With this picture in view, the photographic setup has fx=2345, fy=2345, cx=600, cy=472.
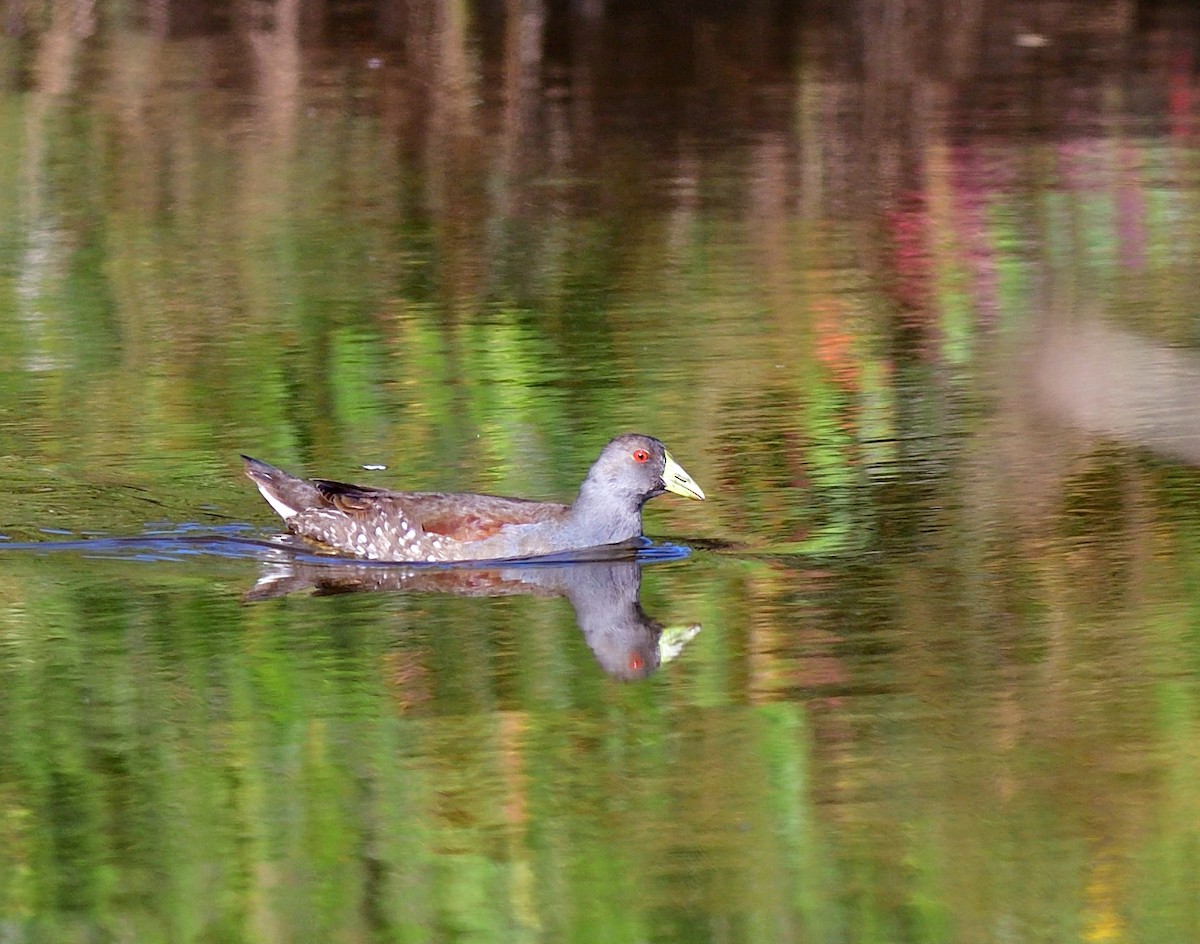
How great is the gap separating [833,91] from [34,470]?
12012mm

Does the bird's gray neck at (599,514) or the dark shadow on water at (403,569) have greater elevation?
the bird's gray neck at (599,514)

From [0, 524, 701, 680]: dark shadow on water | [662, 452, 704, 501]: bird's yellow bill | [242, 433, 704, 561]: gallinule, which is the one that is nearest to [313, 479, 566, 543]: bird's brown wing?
[242, 433, 704, 561]: gallinule

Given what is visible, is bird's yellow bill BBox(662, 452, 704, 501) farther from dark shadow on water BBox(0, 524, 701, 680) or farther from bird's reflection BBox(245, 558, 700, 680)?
bird's reflection BBox(245, 558, 700, 680)

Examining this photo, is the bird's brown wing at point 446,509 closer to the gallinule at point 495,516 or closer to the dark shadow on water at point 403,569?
the gallinule at point 495,516

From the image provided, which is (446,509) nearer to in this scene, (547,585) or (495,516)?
(495,516)

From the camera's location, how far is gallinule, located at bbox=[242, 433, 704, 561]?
29.1ft

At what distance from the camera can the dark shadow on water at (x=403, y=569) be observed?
27.9 ft

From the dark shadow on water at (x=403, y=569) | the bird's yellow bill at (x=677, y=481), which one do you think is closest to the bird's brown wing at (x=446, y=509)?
the dark shadow on water at (x=403, y=569)

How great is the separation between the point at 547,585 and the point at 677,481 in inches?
29.0

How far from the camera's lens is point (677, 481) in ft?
29.8

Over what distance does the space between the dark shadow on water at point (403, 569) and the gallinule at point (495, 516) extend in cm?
6

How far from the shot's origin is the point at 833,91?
2052 cm

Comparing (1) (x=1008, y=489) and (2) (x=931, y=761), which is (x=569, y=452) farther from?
(2) (x=931, y=761)

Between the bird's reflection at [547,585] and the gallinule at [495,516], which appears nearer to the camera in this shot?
the bird's reflection at [547,585]
